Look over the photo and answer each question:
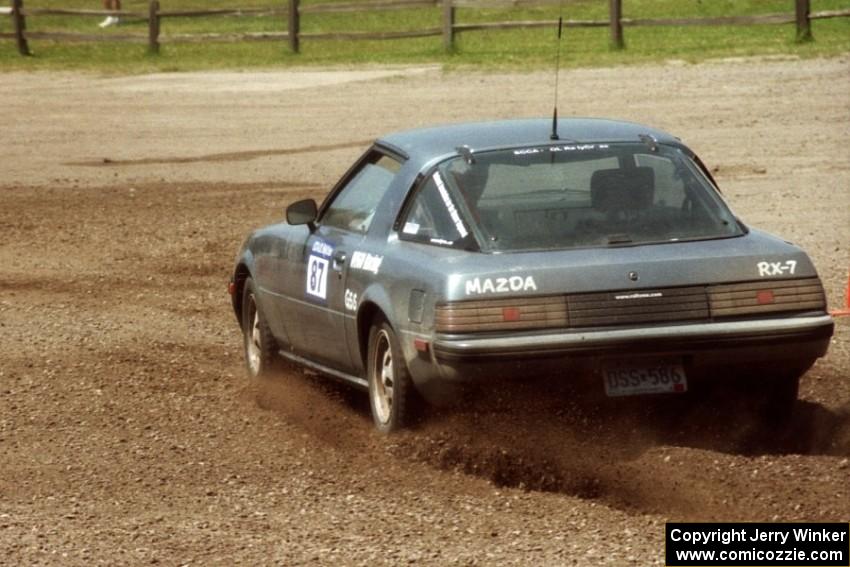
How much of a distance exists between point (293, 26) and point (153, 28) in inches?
119

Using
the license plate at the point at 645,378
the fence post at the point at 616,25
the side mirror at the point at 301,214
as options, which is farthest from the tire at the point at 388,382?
the fence post at the point at 616,25

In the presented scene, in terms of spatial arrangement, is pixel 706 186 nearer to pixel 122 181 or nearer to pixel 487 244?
pixel 487 244

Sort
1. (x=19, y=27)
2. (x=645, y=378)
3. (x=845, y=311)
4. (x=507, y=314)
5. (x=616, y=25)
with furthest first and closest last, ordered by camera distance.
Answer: (x=19, y=27)
(x=616, y=25)
(x=845, y=311)
(x=645, y=378)
(x=507, y=314)

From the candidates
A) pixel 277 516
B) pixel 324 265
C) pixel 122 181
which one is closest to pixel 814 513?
pixel 277 516

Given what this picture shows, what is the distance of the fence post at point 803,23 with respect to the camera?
3294cm

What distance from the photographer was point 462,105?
26531 millimetres

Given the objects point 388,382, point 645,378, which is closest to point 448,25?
point 388,382

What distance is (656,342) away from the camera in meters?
7.49

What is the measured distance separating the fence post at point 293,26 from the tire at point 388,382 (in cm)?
2867

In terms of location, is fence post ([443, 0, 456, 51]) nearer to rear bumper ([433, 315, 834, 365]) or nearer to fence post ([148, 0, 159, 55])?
fence post ([148, 0, 159, 55])

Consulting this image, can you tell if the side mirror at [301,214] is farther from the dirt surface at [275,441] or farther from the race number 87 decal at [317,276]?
the dirt surface at [275,441]

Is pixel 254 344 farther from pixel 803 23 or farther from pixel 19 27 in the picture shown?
pixel 19 27

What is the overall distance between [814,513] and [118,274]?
852 centimetres

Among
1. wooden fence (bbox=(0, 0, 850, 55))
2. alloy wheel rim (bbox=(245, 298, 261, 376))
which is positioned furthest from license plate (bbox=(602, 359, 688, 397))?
wooden fence (bbox=(0, 0, 850, 55))
